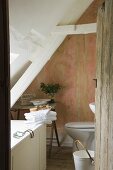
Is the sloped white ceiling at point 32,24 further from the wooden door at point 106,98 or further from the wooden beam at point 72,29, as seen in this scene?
the wooden door at point 106,98

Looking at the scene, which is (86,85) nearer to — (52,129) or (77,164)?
(52,129)

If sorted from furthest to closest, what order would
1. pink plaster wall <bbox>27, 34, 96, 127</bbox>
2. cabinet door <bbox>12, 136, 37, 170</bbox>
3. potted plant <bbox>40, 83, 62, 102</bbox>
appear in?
pink plaster wall <bbox>27, 34, 96, 127</bbox> → potted plant <bbox>40, 83, 62, 102</bbox> → cabinet door <bbox>12, 136, 37, 170</bbox>

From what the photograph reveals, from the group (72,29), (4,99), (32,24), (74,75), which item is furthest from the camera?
(74,75)

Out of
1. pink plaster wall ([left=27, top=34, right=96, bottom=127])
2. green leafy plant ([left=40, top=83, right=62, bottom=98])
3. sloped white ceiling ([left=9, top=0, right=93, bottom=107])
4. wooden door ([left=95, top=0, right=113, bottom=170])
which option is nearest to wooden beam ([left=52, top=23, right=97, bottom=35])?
sloped white ceiling ([left=9, top=0, right=93, bottom=107])

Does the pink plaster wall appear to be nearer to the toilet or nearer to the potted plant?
the potted plant

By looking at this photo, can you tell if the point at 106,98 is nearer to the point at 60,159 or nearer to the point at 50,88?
the point at 60,159

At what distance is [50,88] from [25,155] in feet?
6.73

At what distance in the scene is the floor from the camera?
358 centimetres

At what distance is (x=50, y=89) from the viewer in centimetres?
435

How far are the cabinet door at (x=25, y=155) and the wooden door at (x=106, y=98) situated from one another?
68 cm

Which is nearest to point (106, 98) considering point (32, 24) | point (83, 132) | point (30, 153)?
point (32, 24)

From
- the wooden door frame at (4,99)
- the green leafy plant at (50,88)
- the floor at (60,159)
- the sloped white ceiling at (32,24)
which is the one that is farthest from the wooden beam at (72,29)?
the wooden door frame at (4,99)

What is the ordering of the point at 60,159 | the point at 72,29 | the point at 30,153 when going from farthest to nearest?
the point at 60,159 → the point at 72,29 → the point at 30,153

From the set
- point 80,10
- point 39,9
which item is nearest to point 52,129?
point 80,10
